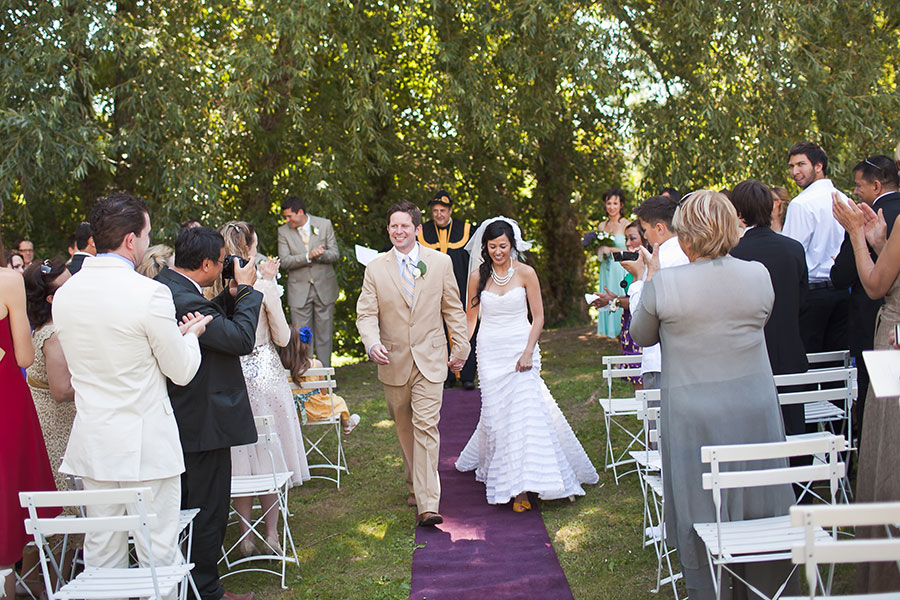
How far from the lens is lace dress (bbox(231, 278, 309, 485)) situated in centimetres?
517

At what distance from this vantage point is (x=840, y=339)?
20.9ft

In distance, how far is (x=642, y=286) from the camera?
16.5 feet

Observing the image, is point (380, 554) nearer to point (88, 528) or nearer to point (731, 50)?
point (88, 528)

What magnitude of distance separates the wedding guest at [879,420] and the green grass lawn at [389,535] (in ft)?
2.26

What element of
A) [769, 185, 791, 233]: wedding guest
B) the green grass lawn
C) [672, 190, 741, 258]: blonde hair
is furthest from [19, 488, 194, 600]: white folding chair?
[769, 185, 791, 233]: wedding guest

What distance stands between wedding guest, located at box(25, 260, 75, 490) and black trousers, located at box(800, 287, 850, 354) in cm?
500

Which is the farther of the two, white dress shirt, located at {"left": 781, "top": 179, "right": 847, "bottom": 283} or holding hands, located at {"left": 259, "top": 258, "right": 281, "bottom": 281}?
white dress shirt, located at {"left": 781, "top": 179, "right": 847, "bottom": 283}

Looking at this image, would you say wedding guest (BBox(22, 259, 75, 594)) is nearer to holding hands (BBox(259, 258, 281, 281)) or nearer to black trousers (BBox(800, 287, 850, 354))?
holding hands (BBox(259, 258, 281, 281))

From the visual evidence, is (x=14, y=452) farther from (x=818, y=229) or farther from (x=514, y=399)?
(x=818, y=229)

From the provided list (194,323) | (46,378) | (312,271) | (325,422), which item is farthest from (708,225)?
(312,271)

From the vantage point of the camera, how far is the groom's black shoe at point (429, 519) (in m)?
5.43

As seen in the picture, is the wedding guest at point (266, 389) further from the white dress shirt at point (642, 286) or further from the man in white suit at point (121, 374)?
the white dress shirt at point (642, 286)

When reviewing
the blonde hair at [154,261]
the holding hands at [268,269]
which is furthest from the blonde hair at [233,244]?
the blonde hair at [154,261]

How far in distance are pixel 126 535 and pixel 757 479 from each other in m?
2.59
